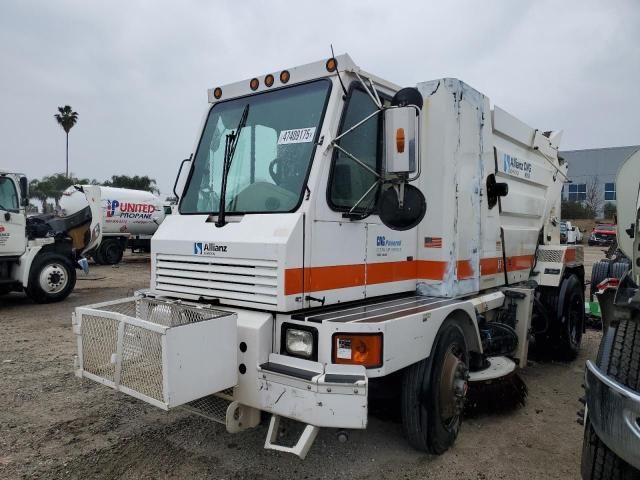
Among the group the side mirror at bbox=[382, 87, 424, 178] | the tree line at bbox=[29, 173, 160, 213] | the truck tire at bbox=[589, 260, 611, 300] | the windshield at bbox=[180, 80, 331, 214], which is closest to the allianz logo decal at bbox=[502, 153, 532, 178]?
the side mirror at bbox=[382, 87, 424, 178]

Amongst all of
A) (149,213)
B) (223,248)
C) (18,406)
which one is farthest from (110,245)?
(223,248)

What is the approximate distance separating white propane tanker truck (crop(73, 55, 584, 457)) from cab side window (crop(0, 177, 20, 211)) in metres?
7.15

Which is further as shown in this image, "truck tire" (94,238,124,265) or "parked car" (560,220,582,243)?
"truck tire" (94,238,124,265)

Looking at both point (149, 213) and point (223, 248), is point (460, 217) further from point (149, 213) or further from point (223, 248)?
point (149, 213)

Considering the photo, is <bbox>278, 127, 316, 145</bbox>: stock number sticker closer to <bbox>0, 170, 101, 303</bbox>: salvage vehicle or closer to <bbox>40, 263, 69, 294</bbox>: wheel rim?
<bbox>0, 170, 101, 303</bbox>: salvage vehicle

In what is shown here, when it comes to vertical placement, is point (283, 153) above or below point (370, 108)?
below

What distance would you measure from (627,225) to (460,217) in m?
1.30

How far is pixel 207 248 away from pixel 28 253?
26.0 feet

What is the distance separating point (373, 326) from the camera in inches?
110

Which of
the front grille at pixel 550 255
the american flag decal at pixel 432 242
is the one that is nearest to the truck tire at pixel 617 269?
the front grille at pixel 550 255

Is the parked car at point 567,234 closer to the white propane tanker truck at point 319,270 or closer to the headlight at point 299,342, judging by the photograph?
the white propane tanker truck at point 319,270

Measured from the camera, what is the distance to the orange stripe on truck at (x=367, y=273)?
302 cm

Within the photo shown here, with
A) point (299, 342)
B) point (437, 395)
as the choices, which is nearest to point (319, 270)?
point (299, 342)

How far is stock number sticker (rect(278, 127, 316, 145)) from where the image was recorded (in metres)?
3.24
